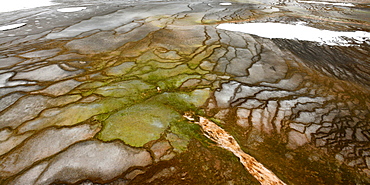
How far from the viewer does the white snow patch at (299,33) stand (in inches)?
164

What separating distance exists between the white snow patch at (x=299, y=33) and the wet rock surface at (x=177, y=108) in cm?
21

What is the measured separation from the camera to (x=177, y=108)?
209cm

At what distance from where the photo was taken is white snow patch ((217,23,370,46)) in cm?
417

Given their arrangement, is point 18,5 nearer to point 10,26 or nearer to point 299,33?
point 10,26

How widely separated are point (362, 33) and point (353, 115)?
4.07 meters


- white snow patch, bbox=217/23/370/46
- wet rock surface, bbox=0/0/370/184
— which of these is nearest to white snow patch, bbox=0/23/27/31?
wet rock surface, bbox=0/0/370/184

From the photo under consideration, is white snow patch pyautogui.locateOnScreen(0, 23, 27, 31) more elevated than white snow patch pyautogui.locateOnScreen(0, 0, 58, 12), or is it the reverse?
white snow patch pyautogui.locateOnScreen(0, 0, 58, 12)

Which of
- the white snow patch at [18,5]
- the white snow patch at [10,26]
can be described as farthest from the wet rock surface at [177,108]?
the white snow patch at [18,5]

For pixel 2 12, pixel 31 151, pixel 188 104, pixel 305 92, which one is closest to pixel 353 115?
pixel 305 92

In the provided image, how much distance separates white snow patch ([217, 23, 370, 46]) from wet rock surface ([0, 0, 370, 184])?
8.2 inches

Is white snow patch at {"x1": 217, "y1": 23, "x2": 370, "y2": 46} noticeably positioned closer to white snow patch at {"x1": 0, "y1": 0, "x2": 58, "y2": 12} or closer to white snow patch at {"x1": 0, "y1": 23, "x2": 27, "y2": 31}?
white snow patch at {"x1": 0, "y1": 23, "x2": 27, "y2": 31}

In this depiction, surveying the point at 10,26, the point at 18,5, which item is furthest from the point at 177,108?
the point at 18,5

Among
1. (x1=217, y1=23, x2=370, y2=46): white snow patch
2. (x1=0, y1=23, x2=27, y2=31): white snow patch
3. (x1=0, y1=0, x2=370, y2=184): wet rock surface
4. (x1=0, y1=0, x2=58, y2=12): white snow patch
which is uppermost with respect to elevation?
(x1=0, y1=0, x2=58, y2=12): white snow patch

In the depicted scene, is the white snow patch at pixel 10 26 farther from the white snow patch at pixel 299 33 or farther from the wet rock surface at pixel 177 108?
the white snow patch at pixel 299 33
